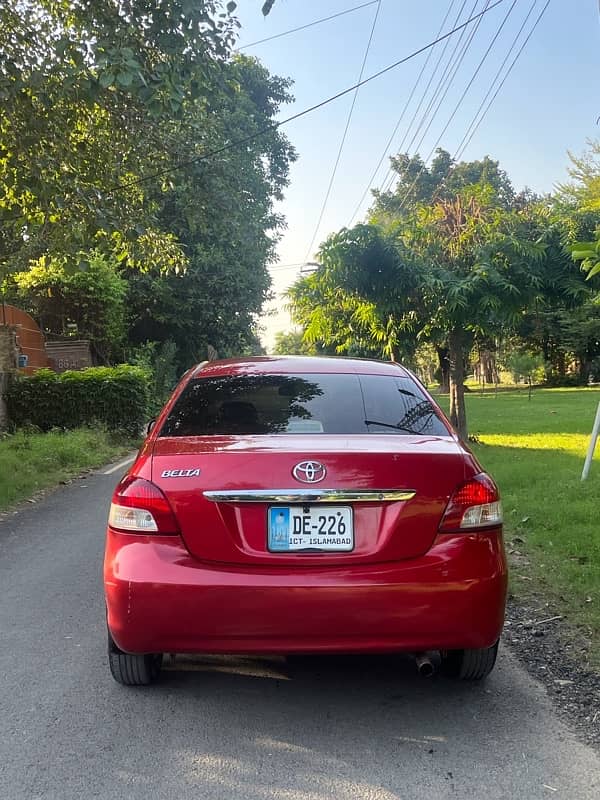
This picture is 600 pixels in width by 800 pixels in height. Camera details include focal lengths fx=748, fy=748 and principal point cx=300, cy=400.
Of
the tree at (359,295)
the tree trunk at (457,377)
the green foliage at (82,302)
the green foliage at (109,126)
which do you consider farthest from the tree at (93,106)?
the green foliage at (82,302)

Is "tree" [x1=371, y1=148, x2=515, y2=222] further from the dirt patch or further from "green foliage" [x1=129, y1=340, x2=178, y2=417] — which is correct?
the dirt patch

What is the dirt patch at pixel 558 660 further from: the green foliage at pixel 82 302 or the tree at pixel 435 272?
the green foliage at pixel 82 302

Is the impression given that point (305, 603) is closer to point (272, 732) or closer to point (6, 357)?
point (272, 732)

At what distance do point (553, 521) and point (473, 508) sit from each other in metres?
3.85

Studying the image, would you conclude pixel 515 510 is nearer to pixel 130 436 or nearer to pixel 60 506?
pixel 60 506

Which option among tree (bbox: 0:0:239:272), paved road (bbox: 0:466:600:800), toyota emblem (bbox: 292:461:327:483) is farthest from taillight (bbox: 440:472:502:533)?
tree (bbox: 0:0:239:272)

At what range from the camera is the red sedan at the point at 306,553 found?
9.85 ft

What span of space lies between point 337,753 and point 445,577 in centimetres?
80

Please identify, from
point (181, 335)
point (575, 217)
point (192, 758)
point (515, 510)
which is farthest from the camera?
point (181, 335)

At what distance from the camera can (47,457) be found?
39.8 feet

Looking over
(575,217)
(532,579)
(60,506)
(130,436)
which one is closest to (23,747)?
(532,579)

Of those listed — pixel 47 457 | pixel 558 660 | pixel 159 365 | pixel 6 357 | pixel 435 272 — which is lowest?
pixel 558 660

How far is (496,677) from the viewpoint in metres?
3.70

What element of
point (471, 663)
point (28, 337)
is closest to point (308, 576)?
point (471, 663)
